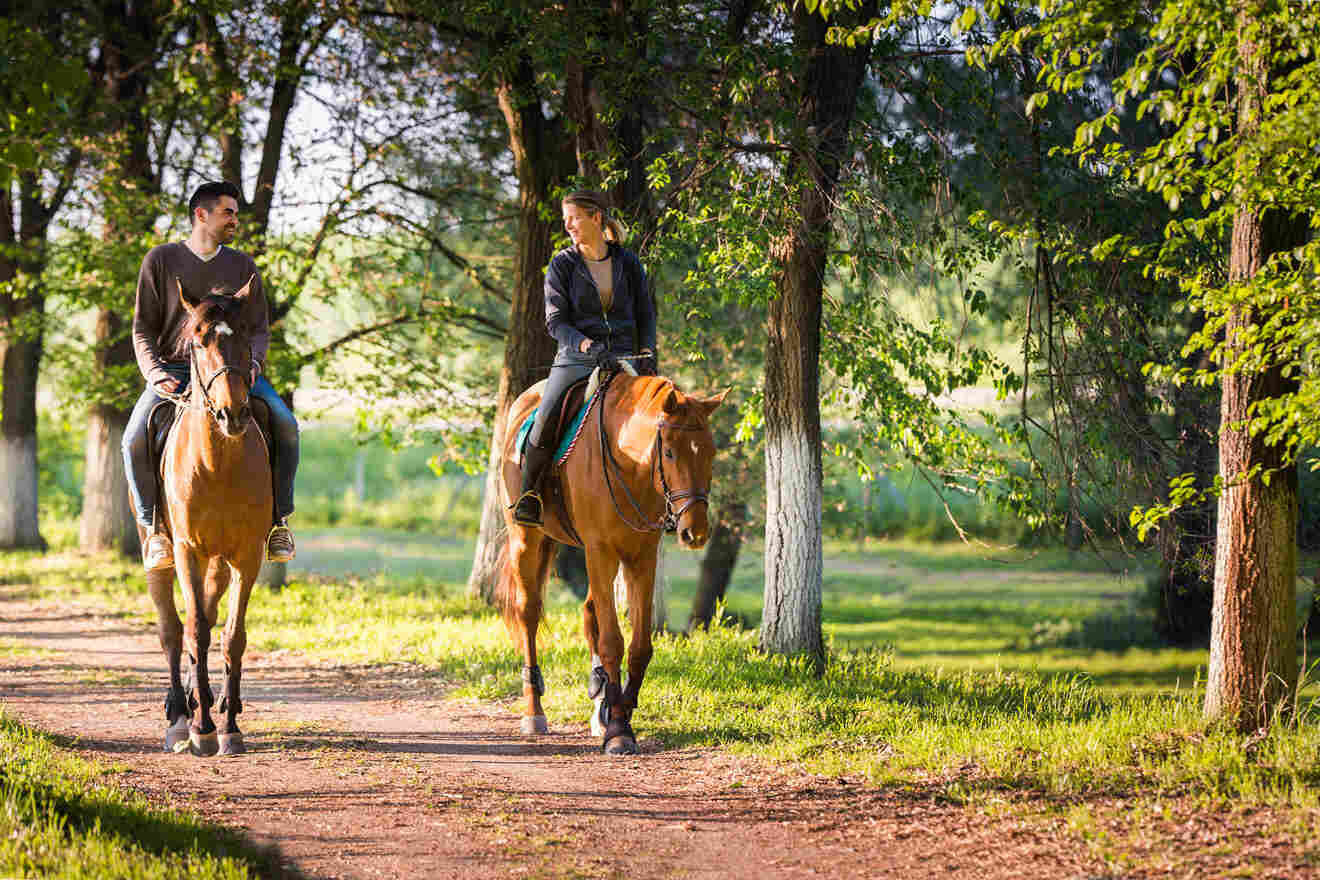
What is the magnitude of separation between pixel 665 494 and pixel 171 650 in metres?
3.44

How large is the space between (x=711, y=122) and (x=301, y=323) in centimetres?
897

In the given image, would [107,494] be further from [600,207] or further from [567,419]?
[600,207]

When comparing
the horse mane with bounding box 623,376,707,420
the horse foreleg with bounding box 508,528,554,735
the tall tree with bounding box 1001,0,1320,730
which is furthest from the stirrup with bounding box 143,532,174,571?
the tall tree with bounding box 1001,0,1320,730

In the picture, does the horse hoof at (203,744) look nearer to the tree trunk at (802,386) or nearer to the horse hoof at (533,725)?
the horse hoof at (533,725)

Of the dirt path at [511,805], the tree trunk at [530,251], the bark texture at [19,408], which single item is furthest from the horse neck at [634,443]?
the bark texture at [19,408]

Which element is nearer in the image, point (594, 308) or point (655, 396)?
point (655, 396)

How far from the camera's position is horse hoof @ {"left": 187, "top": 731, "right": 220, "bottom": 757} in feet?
24.6

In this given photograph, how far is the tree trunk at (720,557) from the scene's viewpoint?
19.6 m

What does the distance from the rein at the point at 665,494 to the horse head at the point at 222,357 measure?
2.08 metres

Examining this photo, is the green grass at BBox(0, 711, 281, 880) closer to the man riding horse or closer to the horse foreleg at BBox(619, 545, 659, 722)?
the man riding horse

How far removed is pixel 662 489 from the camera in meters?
7.07

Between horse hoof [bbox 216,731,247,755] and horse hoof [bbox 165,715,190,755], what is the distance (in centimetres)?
25

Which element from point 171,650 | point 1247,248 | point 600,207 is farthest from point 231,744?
point 1247,248

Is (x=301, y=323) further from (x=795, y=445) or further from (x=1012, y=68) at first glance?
(x=1012, y=68)
